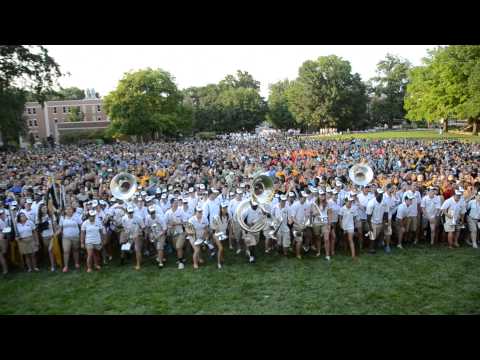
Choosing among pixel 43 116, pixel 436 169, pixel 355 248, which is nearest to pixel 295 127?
pixel 43 116

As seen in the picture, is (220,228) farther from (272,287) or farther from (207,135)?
(207,135)

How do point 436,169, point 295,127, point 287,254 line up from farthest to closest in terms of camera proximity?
point 295,127
point 436,169
point 287,254

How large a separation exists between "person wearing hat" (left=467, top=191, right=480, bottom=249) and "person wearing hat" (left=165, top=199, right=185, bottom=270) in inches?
288

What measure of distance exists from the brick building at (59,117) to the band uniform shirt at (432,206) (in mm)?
72588

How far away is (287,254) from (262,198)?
1576mm

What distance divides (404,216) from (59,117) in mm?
83601

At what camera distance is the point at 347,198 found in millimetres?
9195

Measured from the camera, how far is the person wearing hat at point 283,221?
9164 millimetres

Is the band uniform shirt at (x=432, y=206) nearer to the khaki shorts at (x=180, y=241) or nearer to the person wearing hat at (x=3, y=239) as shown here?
the khaki shorts at (x=180, y=241)

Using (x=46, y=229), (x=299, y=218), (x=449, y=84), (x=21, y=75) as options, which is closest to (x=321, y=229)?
(x=299, y=218)

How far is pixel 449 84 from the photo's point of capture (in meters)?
42.4

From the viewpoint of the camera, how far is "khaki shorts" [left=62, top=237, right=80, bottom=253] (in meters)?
8.80

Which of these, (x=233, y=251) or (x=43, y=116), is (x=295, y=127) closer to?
(x=43, y=116)

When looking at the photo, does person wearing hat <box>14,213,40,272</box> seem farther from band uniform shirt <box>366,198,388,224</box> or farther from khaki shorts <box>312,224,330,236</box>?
band uniform shirt <box>366,198,388,224</box>
